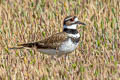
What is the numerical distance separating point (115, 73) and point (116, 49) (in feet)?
5.24

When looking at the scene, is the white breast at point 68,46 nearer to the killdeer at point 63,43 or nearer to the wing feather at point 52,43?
the killdeer at point 63,43

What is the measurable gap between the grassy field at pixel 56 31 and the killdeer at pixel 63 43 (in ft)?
0.44

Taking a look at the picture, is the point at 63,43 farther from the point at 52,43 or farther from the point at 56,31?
the point at 56,31

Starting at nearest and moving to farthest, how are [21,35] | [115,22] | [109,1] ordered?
[21,35] < [115,22] < [109,1]

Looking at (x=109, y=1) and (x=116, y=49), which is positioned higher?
(x=109, y=1)

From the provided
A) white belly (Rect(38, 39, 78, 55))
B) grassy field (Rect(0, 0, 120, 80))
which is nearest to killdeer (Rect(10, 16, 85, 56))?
white belly (Rect(38, 39, 78, 55))

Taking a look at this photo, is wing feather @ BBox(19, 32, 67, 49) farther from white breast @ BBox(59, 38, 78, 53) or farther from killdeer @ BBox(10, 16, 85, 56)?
white breast @ BBox(59, 38, 78, 53)

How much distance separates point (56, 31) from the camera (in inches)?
375

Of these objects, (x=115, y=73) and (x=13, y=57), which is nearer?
(x=115, y=73)

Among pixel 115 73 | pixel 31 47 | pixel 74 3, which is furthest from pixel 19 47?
pixel 74 3

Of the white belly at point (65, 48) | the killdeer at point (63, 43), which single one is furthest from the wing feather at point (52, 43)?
the white belly at point (65, 48)

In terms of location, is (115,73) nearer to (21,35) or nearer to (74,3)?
(21,35)

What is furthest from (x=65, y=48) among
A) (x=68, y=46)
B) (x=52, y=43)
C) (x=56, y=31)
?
(x=56, y=31)

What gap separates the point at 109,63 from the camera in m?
7.55
